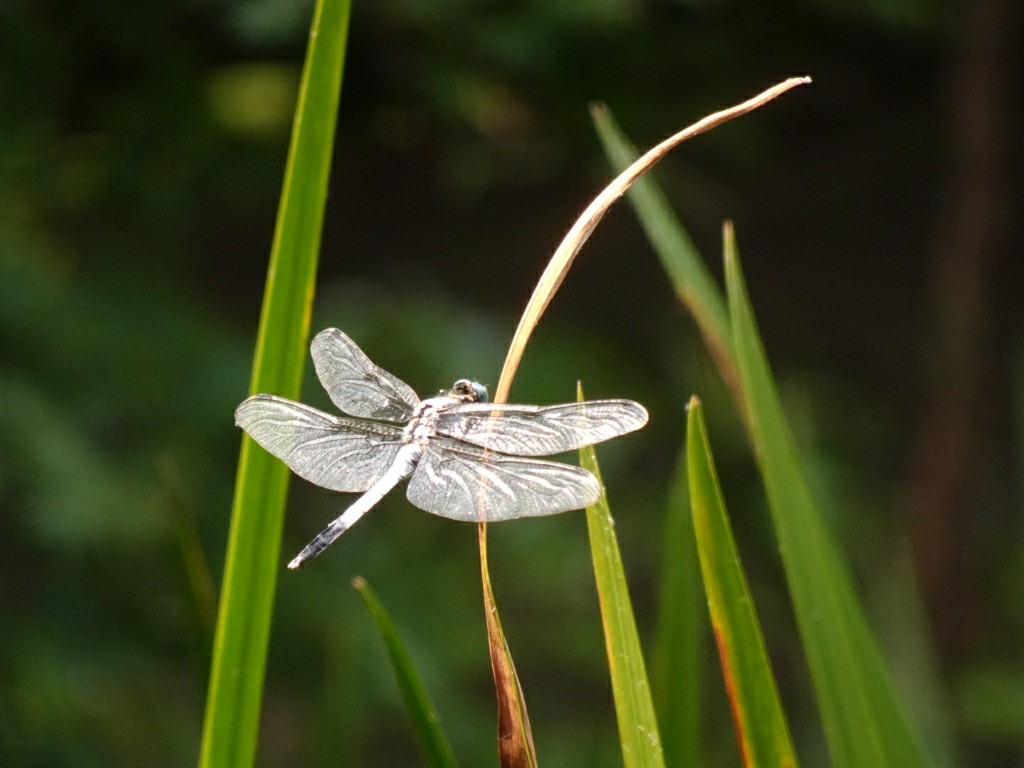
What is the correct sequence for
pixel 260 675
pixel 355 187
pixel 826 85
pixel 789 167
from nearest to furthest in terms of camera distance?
1. pixel 260 675
2. pixel 355 187
3. pixel 826 85
4. pixel 789 167

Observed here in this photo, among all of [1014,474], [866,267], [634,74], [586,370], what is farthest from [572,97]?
[1014,474]

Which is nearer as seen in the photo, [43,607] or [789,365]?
[43,607]

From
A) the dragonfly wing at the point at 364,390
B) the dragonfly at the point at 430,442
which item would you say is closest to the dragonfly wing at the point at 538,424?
the dragonfly at the point at 430,442

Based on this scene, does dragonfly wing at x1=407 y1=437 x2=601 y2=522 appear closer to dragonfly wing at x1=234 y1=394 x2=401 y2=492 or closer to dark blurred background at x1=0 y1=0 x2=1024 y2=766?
dragonfly wing at x1=234 y1=394 x2=401 y2=492

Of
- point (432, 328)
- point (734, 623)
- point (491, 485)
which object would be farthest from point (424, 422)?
point (432, 328)

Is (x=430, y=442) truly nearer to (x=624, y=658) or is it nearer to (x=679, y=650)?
(x=679, y=650)

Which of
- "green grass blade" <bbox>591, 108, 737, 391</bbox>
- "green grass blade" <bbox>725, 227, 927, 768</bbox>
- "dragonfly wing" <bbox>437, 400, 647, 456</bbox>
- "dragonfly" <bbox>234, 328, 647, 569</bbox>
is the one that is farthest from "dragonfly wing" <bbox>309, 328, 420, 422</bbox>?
"green grass blade" <bbox>725, 227, 927, 768</bbox>

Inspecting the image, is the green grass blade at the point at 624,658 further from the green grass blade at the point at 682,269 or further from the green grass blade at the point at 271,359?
the green grass blade at the point at 682,269

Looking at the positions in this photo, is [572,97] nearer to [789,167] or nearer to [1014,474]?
[789,167]
